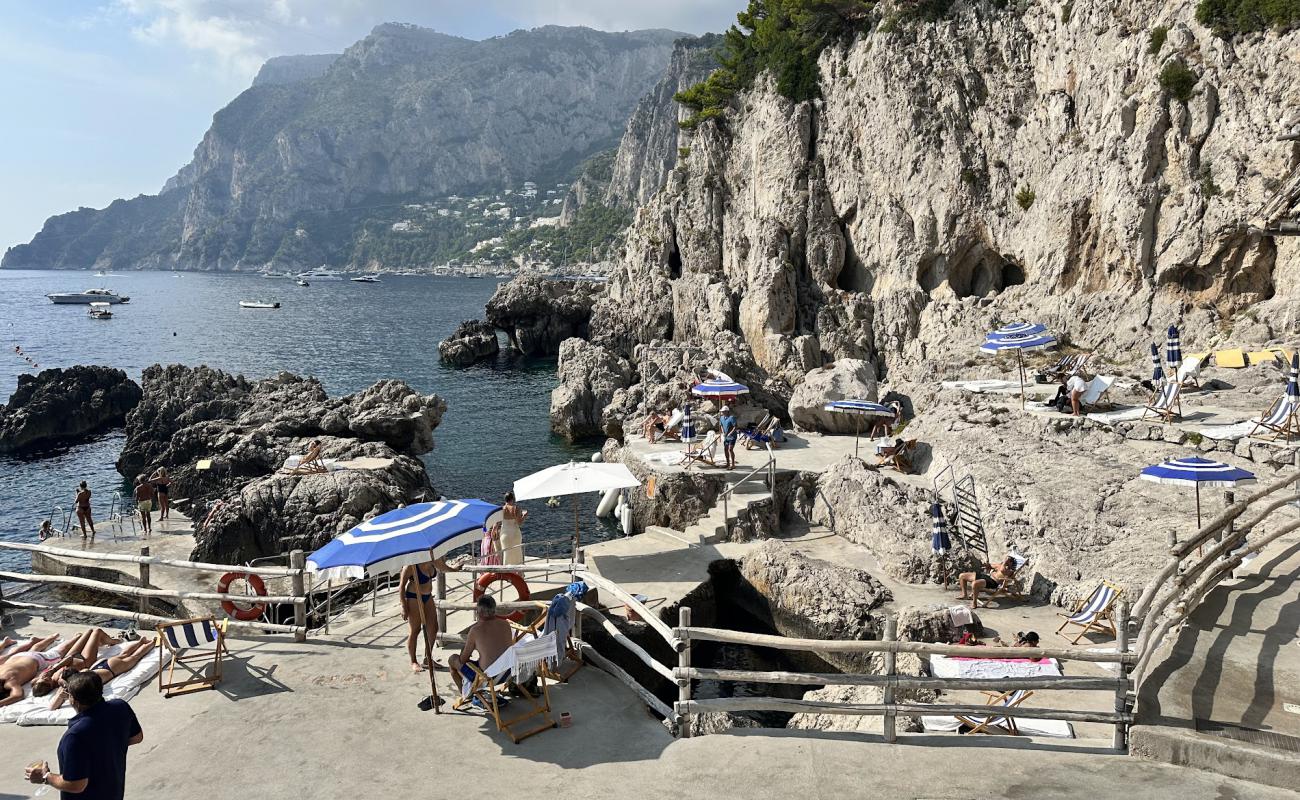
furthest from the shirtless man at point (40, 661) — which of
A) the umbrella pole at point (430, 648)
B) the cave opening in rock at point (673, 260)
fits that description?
the cave opening in rock at point (673, 260)

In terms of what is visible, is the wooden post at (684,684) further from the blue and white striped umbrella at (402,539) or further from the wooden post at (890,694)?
the blue and white striped umbrella at (402,539)

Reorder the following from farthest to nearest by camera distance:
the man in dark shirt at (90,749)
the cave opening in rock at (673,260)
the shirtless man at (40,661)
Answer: the cave opening in rock at (673,260)
the shirtless man at (40,661)
the man in dark shirt at (90,749)

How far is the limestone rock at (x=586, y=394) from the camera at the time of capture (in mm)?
43125

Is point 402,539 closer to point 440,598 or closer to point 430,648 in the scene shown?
point 440,598

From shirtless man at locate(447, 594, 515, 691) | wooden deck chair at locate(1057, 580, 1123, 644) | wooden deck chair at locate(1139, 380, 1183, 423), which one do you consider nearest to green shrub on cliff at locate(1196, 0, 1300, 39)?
wooden deck chair at locate(1139, 380, 1183, 423)

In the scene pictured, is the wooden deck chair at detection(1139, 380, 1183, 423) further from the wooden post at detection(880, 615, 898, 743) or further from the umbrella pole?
the umbrella pole

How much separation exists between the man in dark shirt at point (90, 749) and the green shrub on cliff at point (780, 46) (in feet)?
177

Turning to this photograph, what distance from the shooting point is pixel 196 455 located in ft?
122

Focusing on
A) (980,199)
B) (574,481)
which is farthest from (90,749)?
(980,199)

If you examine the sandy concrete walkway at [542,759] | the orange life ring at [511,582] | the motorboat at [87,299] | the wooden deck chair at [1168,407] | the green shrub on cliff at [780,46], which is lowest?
the sandy concrete walkway at [542,759]

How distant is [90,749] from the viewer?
5766 millimetres

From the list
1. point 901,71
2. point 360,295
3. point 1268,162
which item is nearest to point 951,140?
point 901,71

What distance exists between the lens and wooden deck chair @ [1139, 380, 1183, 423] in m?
21.0

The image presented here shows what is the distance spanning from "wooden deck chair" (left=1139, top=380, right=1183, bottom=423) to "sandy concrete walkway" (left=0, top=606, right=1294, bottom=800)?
16662 millimetres
